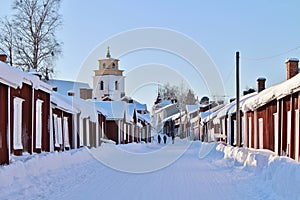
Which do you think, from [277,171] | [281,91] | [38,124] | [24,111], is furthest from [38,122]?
[277,171]

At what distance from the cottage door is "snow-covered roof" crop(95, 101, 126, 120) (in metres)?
29.8

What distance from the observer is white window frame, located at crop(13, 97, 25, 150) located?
15375mm

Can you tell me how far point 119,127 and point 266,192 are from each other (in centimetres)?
3309

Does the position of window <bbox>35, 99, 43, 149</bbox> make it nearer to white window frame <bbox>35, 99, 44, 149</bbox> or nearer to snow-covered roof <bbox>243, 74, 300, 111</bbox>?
white window frame <bbox>35, 99, 44, 149</bbox>

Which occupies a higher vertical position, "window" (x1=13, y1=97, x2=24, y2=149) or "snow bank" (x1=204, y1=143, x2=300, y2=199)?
"window" (x1=13, y1=97, x2=24, y2=149)

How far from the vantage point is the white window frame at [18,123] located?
50.4 ft

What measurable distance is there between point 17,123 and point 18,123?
0.09 meters

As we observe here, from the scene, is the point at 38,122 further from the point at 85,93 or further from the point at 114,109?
the point at 85,93

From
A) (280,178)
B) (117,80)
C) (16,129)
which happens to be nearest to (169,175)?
(16,129)

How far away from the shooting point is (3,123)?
1343 cm

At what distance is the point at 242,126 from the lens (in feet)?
105

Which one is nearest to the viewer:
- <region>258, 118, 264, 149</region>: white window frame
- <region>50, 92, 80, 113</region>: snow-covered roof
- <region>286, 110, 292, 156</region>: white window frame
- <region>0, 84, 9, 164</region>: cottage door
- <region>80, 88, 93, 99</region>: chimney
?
<region>0, 84, 9, 164</region>: cottage door


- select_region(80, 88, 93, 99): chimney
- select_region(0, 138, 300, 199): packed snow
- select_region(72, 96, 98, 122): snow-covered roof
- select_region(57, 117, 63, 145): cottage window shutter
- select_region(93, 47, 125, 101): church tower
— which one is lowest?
select_region(0, 138, 300, 199): packed snow

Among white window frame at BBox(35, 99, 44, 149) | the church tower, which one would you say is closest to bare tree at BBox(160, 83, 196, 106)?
the church tower
